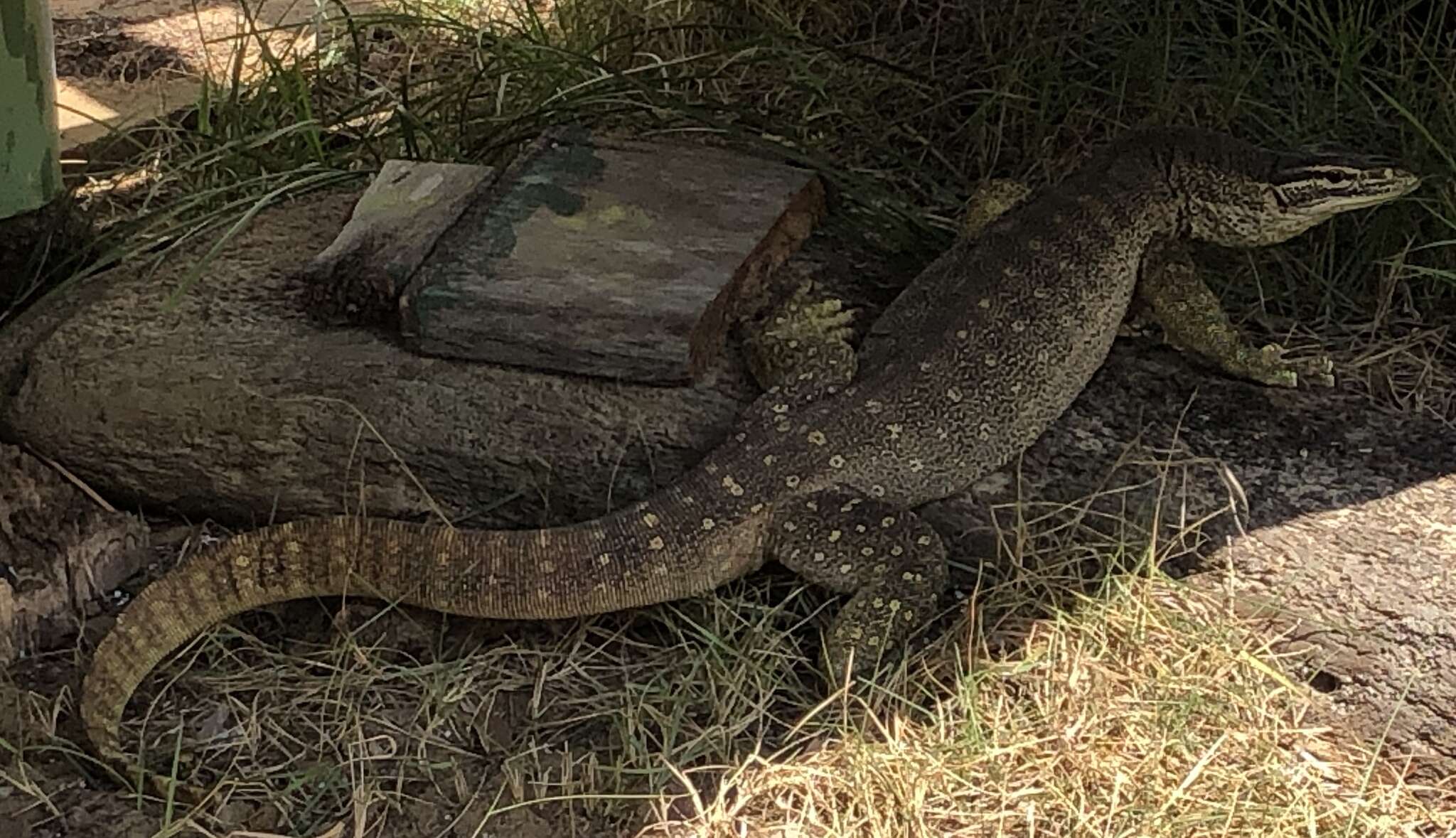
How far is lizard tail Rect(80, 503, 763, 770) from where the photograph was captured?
3.00 meters

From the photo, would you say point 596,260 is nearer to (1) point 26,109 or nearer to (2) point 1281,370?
(1) point 26,109

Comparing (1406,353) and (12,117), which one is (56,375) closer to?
(12,117)

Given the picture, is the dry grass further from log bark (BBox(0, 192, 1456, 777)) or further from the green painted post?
the green painted post

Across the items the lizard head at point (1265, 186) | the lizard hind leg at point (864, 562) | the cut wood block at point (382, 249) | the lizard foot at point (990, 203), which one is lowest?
the lizard hind leg at point (864, 562)

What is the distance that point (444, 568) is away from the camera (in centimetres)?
304

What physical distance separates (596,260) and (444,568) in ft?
2.70

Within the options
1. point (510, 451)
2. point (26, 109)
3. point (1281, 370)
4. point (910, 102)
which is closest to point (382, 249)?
point (510, 451)

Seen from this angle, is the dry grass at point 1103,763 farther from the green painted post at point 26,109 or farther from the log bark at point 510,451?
the green painted post at point 26,109

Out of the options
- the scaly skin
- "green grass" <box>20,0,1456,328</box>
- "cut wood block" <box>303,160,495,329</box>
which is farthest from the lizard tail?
"green grass" <box>20,0,1456,328</box>

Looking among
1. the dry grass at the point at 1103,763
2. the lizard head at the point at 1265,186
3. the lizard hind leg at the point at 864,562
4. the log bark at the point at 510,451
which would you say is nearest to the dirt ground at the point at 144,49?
the log bark at the point at 510,451

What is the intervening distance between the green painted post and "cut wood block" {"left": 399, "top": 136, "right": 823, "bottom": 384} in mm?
937

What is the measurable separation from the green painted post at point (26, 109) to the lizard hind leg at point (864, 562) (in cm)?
190

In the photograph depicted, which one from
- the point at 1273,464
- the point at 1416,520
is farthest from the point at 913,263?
the point at 1416,520

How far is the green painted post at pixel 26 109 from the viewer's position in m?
3.49
